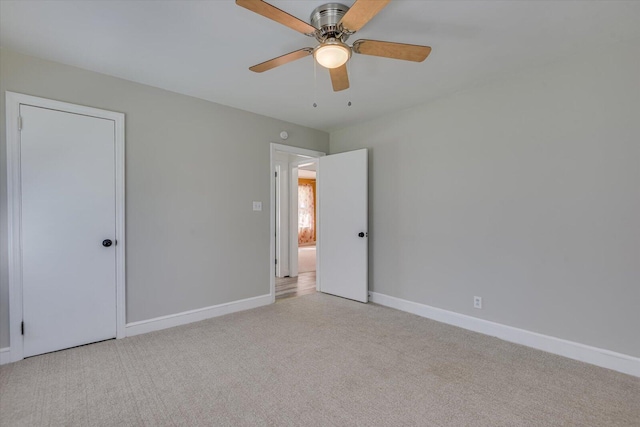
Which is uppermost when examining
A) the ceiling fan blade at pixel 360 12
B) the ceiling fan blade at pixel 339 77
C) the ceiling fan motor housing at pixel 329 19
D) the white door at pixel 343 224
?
the ceiling fan motor housing at pixel 329 19

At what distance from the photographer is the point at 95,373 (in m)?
2.23

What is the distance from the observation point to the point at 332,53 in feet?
5.90

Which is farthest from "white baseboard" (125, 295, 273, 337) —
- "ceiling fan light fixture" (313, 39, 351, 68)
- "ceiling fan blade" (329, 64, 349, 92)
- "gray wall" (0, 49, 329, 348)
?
"ceiling fan light fixture" (313, 39, 351, 68)

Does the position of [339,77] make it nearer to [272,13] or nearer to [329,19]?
[329,19]

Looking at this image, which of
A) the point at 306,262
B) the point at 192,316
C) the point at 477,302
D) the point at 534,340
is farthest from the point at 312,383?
the point at 306,262

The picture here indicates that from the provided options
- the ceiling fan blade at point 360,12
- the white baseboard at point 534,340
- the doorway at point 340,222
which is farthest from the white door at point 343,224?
the ceiling fan blade at point 360,12

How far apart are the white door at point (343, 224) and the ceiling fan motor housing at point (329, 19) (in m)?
2.12

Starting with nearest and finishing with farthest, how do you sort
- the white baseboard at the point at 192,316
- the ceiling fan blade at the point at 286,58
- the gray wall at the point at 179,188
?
1. the ceiling fan blade at the point at 286,58
2. the gray wall at the point at 179,188
3. the white baseboard at the point at 192,316

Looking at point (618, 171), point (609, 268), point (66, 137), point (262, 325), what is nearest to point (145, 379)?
point (262, 325)

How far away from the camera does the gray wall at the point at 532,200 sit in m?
2.26

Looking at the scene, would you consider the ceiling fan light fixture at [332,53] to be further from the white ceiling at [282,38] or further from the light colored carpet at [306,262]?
the light colored carpet at [306,262]

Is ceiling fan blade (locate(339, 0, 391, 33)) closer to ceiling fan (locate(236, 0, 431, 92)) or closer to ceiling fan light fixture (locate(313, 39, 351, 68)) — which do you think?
ceiling fan (locate(236, 0, 431, 92))

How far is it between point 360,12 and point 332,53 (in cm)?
28

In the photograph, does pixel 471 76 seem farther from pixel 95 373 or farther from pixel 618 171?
pixel 95 373
